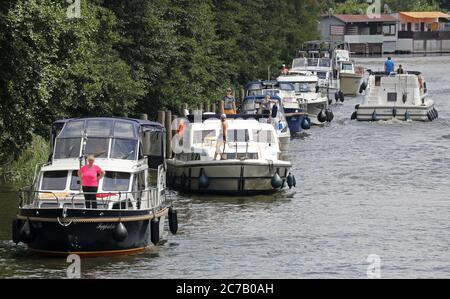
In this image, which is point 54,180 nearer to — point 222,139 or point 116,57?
point 222,139

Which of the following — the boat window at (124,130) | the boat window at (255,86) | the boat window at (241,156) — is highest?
the boat window at (255,86)

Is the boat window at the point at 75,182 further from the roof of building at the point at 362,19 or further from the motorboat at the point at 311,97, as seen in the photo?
the roof of building at the point at 362,19

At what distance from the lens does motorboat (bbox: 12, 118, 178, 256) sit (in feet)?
103

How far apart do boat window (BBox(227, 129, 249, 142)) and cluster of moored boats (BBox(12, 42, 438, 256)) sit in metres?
0.03

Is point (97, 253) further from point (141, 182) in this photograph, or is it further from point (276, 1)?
point (276, 1)

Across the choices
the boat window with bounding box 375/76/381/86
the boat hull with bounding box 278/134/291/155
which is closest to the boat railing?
the boat hull with bounding box 278/134/291/155

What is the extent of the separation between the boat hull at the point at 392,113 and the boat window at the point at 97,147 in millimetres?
41934

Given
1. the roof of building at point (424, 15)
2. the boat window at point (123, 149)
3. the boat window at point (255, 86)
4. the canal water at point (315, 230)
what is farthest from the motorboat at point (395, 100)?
the roof of building at point (424, 15)

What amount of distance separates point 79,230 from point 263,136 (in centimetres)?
1533

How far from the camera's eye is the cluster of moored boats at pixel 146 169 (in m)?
31.6

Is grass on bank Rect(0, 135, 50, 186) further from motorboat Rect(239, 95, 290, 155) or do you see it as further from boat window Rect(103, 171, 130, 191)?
motorboat Rect(239, 95, 290, 155)

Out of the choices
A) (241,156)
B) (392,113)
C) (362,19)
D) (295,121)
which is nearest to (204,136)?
(241,156)
